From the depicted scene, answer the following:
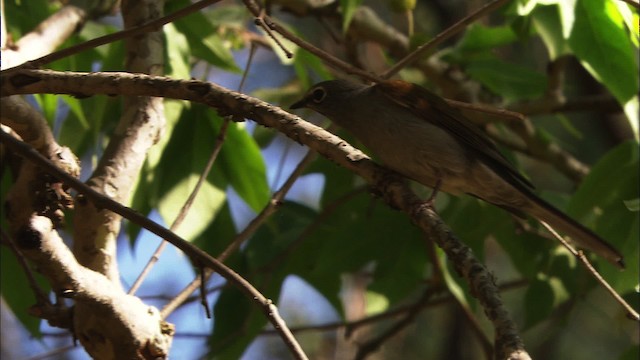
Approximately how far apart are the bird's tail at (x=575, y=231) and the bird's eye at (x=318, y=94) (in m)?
1.09

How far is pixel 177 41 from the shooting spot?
4.22 metres

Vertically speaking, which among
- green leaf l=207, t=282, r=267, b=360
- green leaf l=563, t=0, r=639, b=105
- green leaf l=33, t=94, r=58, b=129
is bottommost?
green leaf l=207, t=282, r=267, b=360

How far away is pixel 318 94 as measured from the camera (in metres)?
4.47

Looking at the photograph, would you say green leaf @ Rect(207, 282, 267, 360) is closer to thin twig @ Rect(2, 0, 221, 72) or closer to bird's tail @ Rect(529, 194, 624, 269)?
bird's tail @ Rect(529, 194, 624, 269)

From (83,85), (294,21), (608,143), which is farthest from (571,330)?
(83,85)

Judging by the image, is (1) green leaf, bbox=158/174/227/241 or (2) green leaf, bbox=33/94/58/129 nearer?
(1) green leaf, bbox=158/174/227/241

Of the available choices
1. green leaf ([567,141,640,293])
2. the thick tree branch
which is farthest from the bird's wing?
the thick tree branch

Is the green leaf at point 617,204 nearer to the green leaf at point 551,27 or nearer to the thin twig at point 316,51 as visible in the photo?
the green leaf at point 551,27

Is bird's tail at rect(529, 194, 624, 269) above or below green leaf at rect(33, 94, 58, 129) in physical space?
below

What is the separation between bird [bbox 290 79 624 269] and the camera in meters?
4.12

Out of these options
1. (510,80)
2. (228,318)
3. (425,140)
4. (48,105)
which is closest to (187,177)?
(48,105)

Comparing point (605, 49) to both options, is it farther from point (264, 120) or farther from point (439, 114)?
point (264, 120)

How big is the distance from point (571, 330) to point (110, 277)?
22.9 ft

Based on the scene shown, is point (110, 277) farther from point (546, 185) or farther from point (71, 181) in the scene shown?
point (546, 185)
